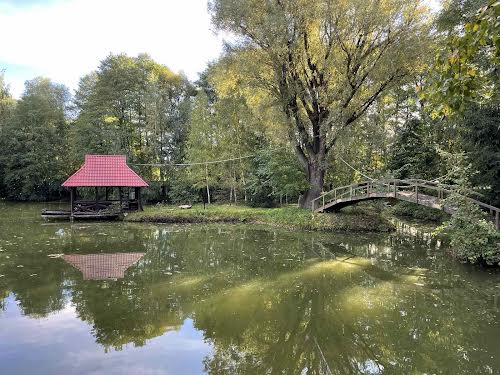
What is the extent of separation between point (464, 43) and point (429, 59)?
57.0ft

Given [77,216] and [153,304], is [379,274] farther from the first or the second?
[77,216]

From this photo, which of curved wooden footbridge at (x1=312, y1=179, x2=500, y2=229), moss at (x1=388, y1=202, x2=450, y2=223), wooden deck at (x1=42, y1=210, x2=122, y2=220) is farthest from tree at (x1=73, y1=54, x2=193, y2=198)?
moss at (x1=388, y1=202, x2=450, y2=223)

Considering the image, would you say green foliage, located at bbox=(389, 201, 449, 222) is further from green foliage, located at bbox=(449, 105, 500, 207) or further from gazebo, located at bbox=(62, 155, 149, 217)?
gazebo, located at bbox=(62, 155, 149, 217)

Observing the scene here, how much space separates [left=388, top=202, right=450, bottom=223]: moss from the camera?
21.9 m

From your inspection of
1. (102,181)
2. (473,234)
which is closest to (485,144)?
(473,234)

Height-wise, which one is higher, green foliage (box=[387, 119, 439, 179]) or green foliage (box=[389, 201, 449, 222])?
green foliage (box=[387, 119, 439, 179])

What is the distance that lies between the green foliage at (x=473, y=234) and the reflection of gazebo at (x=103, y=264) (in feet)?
31.5

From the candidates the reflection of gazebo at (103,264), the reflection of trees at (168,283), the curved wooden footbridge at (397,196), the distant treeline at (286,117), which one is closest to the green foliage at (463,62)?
the reflection of trees at (168,283)

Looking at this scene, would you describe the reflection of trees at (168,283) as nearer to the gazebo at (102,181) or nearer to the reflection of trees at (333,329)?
the reflection of trees at (333,329)

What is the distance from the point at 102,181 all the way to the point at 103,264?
38.4 ft

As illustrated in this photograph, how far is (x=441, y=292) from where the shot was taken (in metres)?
9.14

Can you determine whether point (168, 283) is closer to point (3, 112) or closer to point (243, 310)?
point (243, 310)

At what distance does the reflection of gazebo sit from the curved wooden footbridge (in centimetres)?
984

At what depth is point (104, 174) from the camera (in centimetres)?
2267
